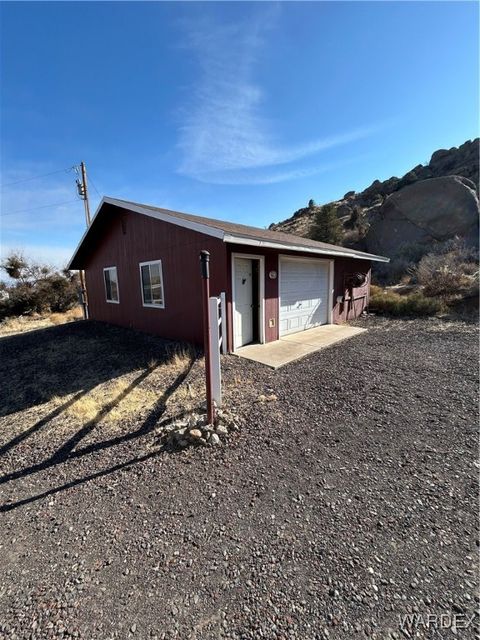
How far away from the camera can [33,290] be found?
16.5m

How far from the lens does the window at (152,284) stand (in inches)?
302

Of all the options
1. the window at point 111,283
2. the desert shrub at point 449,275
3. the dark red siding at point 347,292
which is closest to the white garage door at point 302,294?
the dark red siding at point 347,292

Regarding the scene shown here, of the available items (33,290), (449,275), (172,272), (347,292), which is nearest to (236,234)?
(172,272)

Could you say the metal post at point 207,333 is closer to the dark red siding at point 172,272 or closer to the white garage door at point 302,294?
the dark red siding at point 172,272

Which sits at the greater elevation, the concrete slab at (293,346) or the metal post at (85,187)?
the metal post at (85,187)

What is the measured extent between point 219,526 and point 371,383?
3.39m

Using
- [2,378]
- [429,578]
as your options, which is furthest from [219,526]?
[2,378]

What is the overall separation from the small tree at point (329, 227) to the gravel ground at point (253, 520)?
21.4 m

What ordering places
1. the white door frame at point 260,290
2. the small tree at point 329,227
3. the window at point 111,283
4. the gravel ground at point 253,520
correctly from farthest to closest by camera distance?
the small tree at point 329,227
the window at point 111,283
the white door frame at point 260,290
the gravel ground at point 253,520

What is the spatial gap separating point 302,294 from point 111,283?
6.82m

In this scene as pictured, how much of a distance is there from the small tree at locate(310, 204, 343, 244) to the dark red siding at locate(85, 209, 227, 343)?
62.4 feet

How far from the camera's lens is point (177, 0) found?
554 cm

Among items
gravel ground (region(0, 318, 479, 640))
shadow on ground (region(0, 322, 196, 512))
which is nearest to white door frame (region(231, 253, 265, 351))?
shadow on ground (region(0, 322, 196, 512))

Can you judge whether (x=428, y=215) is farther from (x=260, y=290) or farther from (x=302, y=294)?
(x=260, y=290)
